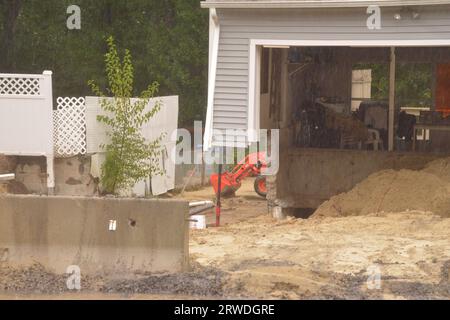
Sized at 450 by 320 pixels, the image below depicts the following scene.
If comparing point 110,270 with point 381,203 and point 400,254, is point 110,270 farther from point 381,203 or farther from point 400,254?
point 381,203

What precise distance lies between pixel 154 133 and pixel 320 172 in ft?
14.3

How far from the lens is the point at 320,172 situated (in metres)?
19.1

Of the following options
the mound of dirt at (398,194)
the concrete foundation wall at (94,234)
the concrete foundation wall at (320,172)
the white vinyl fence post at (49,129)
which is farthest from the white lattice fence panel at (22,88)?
the concrete foundation wall at (94,234)

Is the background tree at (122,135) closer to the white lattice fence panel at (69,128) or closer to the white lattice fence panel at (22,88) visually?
the white lattice fence panel at (69,128)

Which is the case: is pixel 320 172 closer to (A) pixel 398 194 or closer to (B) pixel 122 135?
(A) pixel 398 194

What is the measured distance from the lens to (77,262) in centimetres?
1082

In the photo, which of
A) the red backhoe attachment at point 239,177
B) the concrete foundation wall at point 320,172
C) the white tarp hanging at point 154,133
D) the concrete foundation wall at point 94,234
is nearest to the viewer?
the concrete foundation wall at point 94,234

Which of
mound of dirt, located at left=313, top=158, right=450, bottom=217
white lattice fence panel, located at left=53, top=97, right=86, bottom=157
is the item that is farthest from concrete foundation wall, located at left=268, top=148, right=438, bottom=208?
white lattice fence panel, located at left=53, top=97, right=86, bottom=157

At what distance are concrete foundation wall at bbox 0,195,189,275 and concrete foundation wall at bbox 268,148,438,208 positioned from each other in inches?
311

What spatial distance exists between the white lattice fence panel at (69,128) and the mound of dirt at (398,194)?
17.5 feet

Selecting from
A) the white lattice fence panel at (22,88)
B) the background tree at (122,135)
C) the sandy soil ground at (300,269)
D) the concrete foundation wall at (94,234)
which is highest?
the white lattice fence panel at (22,88)

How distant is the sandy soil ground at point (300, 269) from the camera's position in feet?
32.6

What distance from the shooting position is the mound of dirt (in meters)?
15.5

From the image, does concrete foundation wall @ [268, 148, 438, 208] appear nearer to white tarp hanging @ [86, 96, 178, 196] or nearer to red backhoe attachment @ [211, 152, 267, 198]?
red backhoe attachment @ [211, 152, 267, 198]
